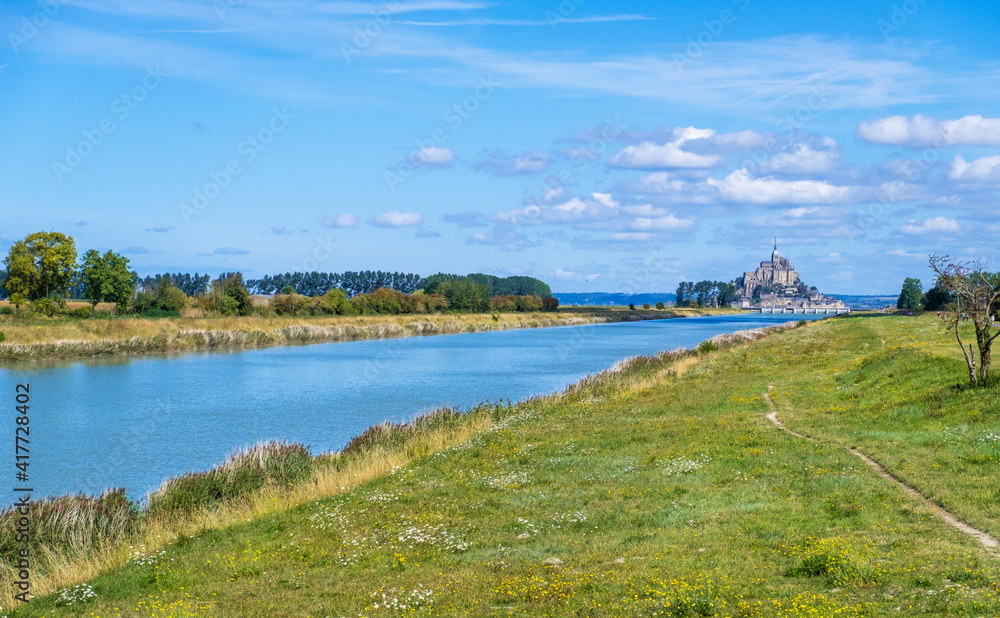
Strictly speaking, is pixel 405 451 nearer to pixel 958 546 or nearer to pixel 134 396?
pixel 958 546

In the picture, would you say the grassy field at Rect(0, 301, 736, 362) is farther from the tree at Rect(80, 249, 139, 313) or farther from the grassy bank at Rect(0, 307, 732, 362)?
the tree at Rect(80, 249, 139, 313)

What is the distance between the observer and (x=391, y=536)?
574 inches

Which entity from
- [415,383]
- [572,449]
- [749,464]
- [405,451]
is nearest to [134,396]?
[415,383]

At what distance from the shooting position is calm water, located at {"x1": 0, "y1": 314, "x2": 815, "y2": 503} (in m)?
26.8

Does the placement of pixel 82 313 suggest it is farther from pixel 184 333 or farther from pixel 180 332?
pixel 184 333

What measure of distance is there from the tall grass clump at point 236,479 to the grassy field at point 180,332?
4835 centimetres

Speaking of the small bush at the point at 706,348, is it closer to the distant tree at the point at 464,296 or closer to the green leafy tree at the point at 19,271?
the green leafy tree at the point at 19,271

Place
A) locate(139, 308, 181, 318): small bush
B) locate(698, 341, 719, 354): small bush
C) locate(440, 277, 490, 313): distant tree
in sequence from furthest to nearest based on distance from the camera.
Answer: locate(440, 277, 490, 313): distant tree
locate(139, 308, 181, 318): small bush
locate(698, 341, 719, 354): small bush

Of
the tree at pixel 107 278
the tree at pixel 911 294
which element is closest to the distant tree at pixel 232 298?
the tree at pixel 107 278

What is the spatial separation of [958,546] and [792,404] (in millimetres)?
18378

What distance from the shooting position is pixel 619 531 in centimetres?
1402

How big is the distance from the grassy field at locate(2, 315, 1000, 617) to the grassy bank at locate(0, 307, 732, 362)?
5138cm

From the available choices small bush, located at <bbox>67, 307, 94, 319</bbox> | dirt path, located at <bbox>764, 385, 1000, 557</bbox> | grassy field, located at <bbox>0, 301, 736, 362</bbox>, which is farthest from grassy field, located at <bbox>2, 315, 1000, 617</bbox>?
small bush, located at <bbox>67, 307, 94, 319</bbox>

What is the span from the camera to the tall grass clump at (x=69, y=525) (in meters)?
15.6
